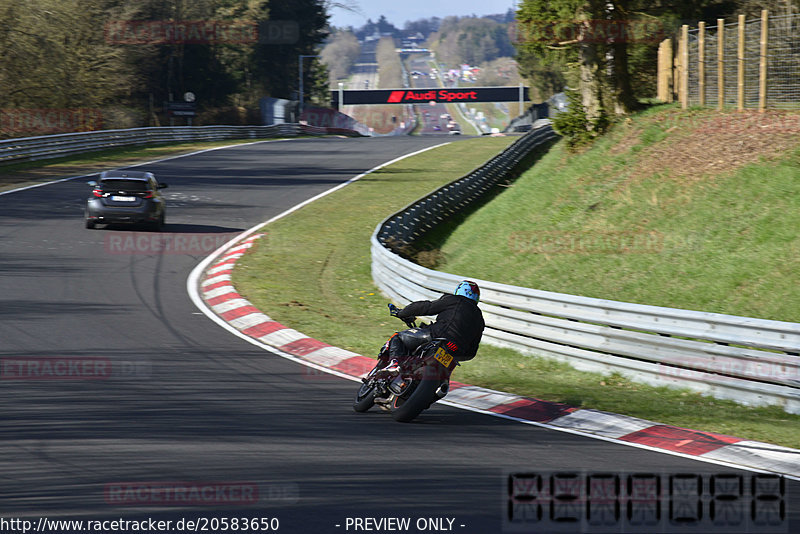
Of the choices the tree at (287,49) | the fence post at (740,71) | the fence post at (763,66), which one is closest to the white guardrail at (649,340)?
the fence post at (763,66)

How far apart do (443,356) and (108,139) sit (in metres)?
37.3

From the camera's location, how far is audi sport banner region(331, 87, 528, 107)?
10575cm

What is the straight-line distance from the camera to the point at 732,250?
16.5m

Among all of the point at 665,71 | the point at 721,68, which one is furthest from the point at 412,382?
the point at 665,71

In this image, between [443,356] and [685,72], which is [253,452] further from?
[685,72]

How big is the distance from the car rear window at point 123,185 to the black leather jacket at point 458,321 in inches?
552

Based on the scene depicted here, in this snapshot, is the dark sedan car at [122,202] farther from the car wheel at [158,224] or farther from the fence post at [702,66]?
the fence post at [702,66]

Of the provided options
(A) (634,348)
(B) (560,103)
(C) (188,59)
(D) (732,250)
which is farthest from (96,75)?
(A) (634,348)

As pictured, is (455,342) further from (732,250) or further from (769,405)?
(732,250)

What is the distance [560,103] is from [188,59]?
2831 centimetres

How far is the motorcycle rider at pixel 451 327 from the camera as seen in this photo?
861cm

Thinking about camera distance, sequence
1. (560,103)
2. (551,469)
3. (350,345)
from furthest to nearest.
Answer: (560,103) < (350,345) < (551,469)

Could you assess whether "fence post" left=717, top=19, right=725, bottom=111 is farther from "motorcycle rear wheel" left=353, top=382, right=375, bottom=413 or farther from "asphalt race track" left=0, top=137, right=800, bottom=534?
"motorcycle rear wheel" left=353, top=382, right=375, bottom=413

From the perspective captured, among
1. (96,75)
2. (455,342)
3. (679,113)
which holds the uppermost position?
(96,75)
